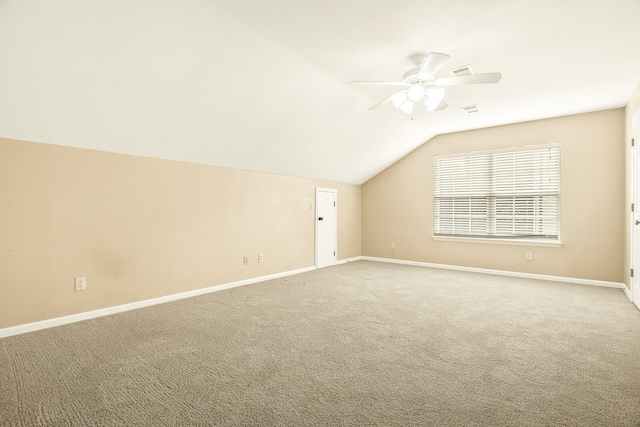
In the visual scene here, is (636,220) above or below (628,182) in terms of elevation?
below

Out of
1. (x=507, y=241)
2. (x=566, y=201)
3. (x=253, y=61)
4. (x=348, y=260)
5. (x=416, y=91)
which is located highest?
(x=253, y=61)

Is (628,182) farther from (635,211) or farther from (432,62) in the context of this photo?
(432,62)

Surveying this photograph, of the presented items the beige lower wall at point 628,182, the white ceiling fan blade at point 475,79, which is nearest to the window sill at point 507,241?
the beige lower wall at point 628,182

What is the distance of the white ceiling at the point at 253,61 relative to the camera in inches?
94.3

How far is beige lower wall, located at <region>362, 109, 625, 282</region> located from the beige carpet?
4.37 ft

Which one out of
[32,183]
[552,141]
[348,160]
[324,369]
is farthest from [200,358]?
[552,141]

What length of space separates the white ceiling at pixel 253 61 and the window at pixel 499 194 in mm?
1239

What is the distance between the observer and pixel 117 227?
3.53m

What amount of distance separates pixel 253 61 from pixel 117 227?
91.5 inches

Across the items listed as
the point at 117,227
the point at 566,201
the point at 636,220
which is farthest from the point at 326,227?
the point at 636,220

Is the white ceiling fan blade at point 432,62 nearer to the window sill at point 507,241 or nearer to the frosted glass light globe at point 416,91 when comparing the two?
the frosted glass light globe at point 416,91

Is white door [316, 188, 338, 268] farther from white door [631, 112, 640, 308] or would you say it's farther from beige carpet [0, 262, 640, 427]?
white door [631, 112, 640, 308]

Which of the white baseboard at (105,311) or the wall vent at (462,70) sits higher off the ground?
the wall vent at (462,70)

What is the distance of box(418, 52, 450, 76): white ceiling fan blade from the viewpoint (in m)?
2.58
